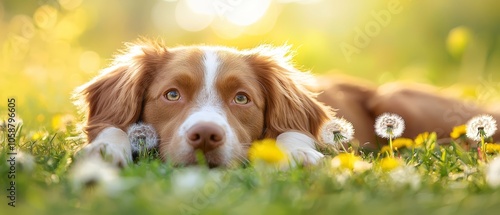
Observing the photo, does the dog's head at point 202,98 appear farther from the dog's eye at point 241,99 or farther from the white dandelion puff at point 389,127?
the white dandelion puff at point 389,127

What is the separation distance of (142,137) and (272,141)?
1.15 m

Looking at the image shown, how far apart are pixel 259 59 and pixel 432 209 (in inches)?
106

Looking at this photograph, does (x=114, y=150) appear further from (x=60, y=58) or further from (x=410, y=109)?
(x=60, y=58)

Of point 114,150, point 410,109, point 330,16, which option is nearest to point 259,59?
point 114,150

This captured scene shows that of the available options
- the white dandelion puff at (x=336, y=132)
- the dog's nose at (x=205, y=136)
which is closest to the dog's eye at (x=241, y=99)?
the white dandelion puff at (x=336, y=132)

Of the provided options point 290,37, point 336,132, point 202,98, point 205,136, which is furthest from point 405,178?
point 290,37

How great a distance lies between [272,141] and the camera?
331 centimetres

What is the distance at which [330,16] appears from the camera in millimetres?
12875

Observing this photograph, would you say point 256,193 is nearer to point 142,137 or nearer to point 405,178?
point 405,178

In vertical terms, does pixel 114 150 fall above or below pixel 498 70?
below

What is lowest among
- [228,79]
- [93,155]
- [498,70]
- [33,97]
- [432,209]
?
[432,209]

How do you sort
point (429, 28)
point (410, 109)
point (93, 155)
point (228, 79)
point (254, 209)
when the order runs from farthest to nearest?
point (429, 28) < point (410, 109) < point (228, 79) < point (93, 155) < point (254, 209)

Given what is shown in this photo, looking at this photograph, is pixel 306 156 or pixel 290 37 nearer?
pixel 306 156

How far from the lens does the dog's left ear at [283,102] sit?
4.66m
